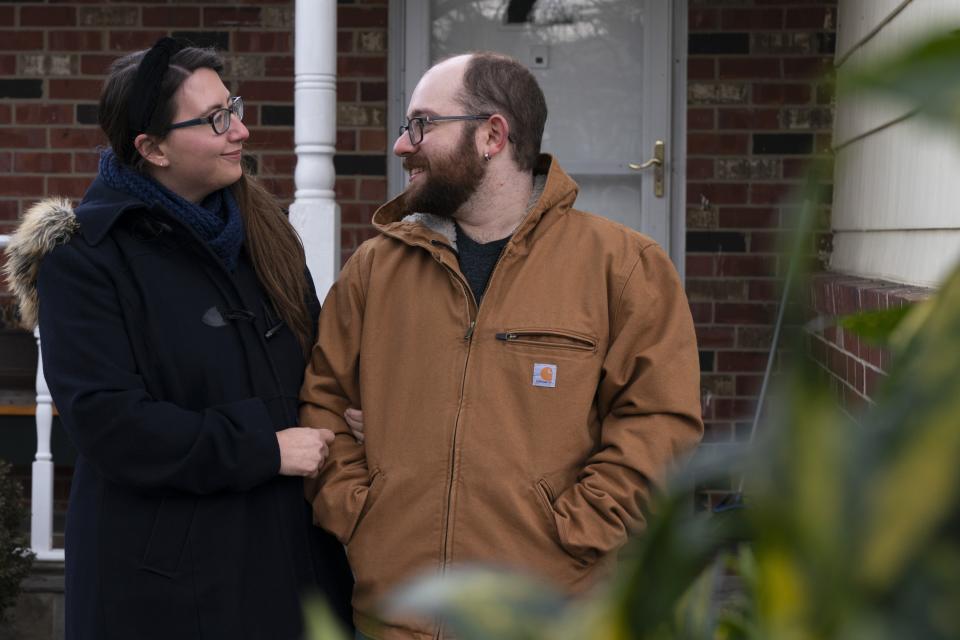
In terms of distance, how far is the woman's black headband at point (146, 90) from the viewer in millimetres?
2430

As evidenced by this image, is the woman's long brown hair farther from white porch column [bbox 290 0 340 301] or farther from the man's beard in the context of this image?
white porch column [bbox 290 0 340 301]

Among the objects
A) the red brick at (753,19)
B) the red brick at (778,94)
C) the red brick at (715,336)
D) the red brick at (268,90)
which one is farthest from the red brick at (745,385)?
the red brick at (268,90)

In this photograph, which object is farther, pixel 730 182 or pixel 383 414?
pixel 730 182

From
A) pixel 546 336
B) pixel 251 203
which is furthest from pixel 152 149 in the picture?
pixel 546 336

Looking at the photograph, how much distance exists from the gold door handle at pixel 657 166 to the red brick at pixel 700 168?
0.45 feet

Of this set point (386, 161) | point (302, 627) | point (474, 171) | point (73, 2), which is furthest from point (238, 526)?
point (73, 2)

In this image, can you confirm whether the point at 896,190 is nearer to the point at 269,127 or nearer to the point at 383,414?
the point at 383,414

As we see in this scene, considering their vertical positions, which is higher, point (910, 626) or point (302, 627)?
Result: point (910, 626)

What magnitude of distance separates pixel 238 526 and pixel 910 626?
2105mm

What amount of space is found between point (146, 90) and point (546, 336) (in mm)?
926

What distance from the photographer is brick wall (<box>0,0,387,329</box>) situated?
17.3 feet

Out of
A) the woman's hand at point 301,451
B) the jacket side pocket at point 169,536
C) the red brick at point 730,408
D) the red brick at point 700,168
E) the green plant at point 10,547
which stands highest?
the red brick at point 700,168

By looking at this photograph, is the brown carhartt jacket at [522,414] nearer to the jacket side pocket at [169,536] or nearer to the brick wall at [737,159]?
the jacket side pocket at [169,536]

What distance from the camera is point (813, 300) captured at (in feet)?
14.5
